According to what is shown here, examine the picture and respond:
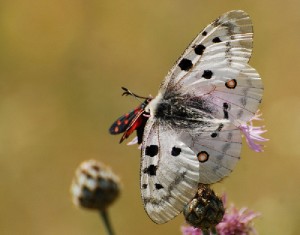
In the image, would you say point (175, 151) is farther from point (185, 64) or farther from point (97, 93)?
point (97, 93)

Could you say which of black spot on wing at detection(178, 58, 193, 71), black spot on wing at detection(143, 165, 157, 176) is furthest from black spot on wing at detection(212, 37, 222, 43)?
black spot on wing at detection(143, 165, 157, 176)

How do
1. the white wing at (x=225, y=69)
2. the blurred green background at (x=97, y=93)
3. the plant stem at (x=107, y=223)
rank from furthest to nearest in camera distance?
1. the blurred green background at (x=97, y=93)
2. the plant stem at (x=107, y=223)
3. the white wing at (x=225, y=69)

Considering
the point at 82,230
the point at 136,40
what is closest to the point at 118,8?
the point at 136,40

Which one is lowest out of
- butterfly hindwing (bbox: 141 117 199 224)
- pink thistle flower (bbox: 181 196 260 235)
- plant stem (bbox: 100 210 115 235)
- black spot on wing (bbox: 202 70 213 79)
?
plant stem (bbox: 100 210 115 235)

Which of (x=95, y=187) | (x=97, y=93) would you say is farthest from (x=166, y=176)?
(x=97, y=93)

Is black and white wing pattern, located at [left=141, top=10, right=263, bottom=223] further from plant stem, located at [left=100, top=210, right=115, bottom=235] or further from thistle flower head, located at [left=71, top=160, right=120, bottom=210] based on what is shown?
thistle flower head, located at [left=71, top=160, right=120, bottom=210]

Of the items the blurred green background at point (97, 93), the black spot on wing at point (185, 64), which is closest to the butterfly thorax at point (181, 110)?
the black spot on wing at point (185, 64)

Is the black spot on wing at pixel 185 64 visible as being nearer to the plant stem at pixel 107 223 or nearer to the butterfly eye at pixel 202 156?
the butterfly eye at pixel 202 156
